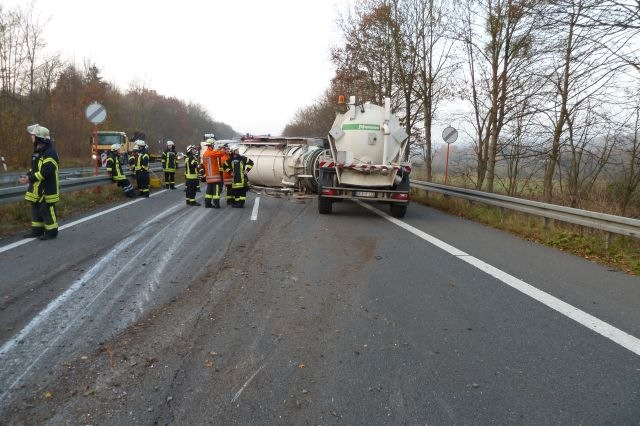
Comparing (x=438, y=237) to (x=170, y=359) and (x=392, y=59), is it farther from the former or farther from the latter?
(x=392, y=59)

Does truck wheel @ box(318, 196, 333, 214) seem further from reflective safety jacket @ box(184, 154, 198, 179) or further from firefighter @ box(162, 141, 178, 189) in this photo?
firefighter @ box(162, 141, 178, 189)

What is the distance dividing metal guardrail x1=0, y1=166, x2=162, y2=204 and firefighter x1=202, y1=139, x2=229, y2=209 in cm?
307

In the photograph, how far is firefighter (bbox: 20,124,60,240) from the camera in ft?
23.3

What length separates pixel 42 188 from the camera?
717cm

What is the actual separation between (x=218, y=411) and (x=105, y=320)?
1.77 meters

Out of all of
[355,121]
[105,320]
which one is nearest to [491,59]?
[355,121]

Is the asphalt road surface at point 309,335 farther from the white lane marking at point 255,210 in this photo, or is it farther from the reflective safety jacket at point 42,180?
the white lane marking at point 255,210

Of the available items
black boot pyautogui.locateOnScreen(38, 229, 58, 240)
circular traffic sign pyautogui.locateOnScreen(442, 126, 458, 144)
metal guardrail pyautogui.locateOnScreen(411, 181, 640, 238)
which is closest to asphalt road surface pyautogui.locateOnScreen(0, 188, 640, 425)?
black boot pyautogui.locateOnScreen(38, 229, 58, 240)

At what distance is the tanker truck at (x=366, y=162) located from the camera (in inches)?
428

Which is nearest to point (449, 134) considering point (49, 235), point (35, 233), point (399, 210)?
point (399, 210)

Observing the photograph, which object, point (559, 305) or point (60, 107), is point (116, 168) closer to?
point (559, 305)

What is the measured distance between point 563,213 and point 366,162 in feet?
15.0

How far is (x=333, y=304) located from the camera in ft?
14.5

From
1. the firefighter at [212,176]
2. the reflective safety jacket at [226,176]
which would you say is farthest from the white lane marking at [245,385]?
the reflective safety jacket at [226,176]
